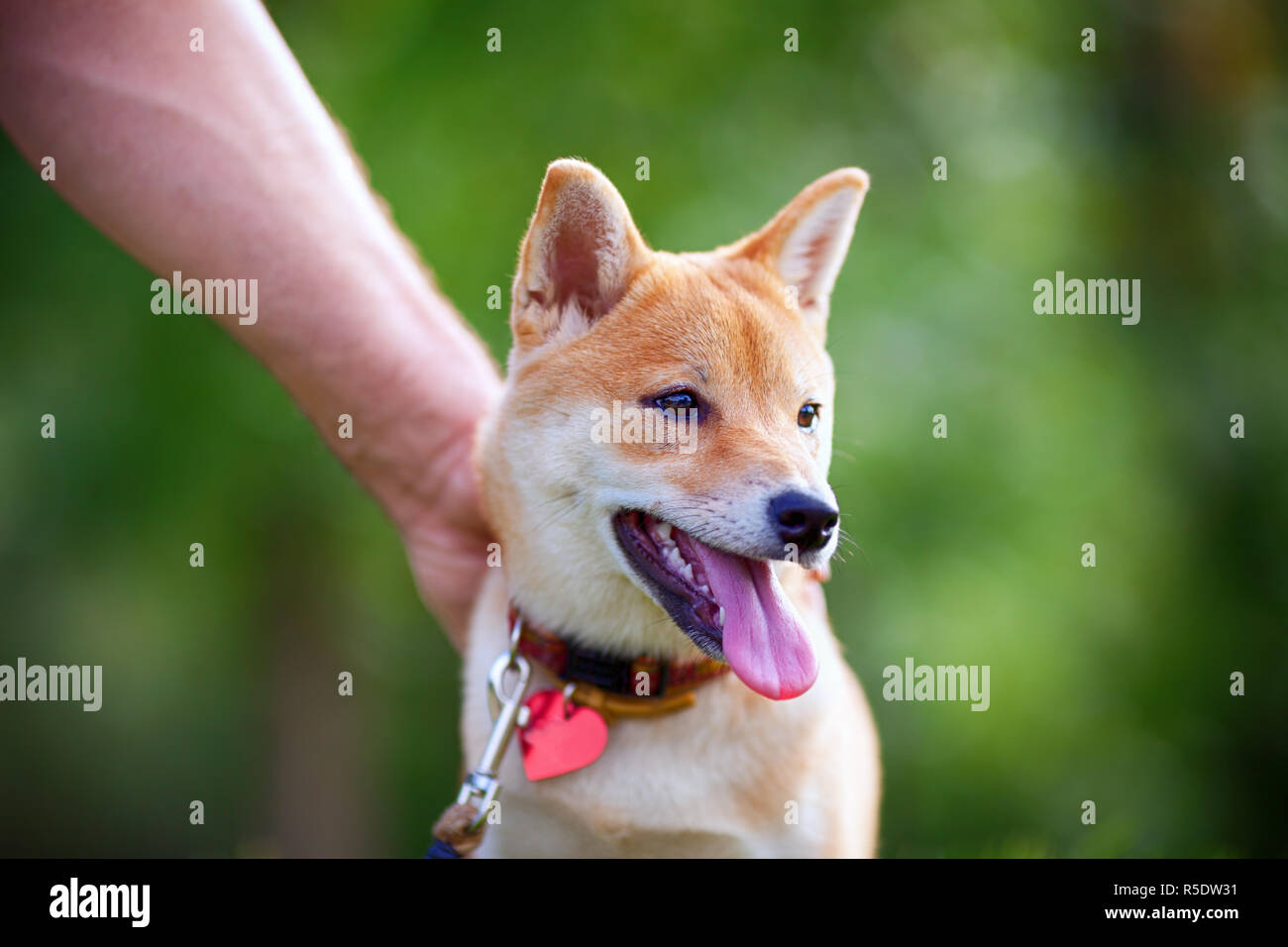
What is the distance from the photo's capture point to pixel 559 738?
2.95 meters

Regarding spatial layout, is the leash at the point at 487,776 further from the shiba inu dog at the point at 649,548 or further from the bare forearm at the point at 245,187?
the bare forearm at the point at 245,187

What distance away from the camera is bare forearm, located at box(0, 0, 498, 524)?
9.97 ft

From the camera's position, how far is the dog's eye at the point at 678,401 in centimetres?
288

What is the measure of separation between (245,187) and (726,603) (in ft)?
6.24

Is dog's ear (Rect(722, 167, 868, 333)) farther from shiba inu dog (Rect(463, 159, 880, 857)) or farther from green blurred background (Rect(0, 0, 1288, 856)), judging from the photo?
green blurred background (Rect(0, 0, 1288, 856))

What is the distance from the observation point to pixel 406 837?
9312 mm

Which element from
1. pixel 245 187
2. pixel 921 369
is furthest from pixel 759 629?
pixel 921 369

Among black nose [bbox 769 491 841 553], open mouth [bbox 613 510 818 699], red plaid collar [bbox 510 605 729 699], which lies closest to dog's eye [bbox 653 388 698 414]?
open mouth [bbox 613 510 818 699]

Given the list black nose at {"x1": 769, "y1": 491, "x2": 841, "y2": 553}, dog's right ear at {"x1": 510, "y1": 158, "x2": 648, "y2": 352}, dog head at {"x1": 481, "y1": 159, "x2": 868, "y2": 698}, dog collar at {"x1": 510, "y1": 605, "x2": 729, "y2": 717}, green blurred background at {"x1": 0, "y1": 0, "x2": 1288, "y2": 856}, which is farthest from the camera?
green blurred background at {"x1": 0, "y1": 0, "x2": 1288, "y2": 856}

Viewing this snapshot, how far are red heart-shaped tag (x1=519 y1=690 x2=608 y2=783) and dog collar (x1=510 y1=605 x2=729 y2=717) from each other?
0.05 metres

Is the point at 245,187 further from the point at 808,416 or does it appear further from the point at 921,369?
the point at 921,369

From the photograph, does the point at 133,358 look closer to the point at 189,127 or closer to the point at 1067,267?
the point at 189,127

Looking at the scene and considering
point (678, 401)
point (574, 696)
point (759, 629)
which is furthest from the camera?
point (574, 696)

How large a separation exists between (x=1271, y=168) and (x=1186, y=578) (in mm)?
3035
